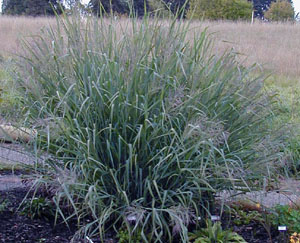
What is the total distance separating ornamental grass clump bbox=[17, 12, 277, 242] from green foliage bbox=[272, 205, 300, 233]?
334 millimetres

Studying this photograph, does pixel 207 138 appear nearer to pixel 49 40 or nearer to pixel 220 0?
pixel 49 40

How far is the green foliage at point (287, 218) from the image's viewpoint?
3238 millimetres

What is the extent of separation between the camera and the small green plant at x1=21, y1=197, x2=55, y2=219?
11.2ft

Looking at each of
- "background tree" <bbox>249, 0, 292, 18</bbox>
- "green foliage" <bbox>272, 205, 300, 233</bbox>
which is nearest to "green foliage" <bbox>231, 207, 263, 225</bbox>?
"green foliage" <bbox>272, 205, 300, 233</bbox>

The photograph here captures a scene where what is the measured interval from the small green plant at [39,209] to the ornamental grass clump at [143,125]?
0.11 m

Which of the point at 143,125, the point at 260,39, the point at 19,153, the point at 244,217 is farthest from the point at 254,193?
the point at 260,39

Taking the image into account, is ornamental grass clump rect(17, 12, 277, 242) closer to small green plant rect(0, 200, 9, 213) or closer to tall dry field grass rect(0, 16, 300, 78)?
small green plant rect(0, 200, 9, 213)

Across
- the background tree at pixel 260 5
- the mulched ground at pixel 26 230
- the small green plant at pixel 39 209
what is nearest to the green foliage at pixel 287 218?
the mulched ground at pixel 26 230

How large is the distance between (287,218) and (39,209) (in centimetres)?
187

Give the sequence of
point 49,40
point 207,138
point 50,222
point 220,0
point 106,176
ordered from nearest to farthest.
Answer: point 207,138, point 106,176, point 50,222, point 49,40, point 220,0

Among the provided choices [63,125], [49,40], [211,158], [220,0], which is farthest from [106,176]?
[220,0]

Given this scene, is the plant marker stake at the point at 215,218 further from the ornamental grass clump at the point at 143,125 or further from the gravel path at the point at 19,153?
the gravel path at the point at 19,153

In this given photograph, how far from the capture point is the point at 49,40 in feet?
12.5

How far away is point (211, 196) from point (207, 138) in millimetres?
561
